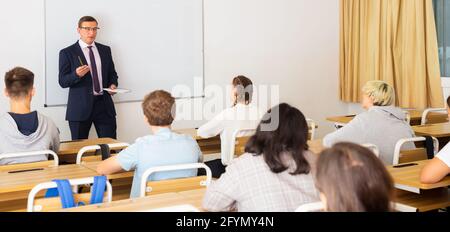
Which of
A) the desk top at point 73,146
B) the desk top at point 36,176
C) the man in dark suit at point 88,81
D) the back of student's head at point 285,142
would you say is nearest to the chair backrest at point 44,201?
the desk top at point 36,176

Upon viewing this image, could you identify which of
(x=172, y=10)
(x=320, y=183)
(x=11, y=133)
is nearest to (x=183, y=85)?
(x=172, y=10)

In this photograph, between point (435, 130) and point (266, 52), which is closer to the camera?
point (435, 130)

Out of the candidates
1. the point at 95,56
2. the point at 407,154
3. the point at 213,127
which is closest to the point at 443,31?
the point at 407,154

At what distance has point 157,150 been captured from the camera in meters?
3.02

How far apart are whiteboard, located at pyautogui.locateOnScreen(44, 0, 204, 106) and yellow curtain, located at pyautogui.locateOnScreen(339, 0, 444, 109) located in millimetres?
2134

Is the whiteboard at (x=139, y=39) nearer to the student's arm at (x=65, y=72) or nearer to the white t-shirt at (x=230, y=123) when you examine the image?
the student's arm at (x=65, y=72)

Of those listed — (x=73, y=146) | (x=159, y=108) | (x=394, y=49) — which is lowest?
(x=73, y=146)

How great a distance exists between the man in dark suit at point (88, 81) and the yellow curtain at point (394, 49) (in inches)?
129

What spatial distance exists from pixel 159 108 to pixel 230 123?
1386 mm

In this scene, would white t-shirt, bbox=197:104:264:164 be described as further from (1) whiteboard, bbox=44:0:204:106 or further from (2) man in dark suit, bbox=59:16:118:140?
(1) whiteboard, bbox=44:0:204:106

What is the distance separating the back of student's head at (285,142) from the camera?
228cm

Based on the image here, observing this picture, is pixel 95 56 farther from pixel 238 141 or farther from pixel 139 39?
pixel 238 141

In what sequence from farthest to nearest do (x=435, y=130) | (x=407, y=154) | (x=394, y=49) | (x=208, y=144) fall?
(x=394, y=49), (x=208, y=144), (x=435, y=130), (x=407, y=154)

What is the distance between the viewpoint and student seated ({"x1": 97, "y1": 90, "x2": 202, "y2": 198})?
301 cm
